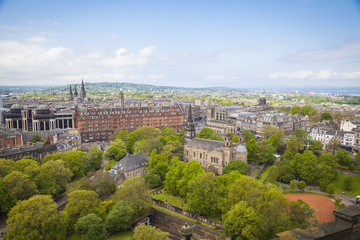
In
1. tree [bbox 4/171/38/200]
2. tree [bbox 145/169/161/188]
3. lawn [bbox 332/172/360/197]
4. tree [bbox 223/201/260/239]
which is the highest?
tree [bbox 4/171/38/200]

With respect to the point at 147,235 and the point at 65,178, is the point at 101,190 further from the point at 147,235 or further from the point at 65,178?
the point at 147,235

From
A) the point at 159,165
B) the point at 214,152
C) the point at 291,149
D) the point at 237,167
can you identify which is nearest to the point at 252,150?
the point at 291,149

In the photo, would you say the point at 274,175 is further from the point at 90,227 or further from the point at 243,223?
the point at 90,227

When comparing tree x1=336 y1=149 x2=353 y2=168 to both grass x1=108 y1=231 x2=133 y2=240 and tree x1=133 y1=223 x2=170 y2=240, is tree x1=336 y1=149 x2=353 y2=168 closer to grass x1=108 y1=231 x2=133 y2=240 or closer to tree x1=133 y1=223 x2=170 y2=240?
tree x1=133 y1=223 x2=170 y2=240

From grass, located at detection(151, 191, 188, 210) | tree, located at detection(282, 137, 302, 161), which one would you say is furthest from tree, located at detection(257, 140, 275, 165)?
grass, located at detection(151, 191, 188, 210)

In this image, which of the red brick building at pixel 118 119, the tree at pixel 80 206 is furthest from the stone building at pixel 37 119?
the tree at pixel 80 206

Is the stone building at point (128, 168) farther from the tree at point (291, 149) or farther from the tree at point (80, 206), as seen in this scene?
the tree at point (291, 149)
